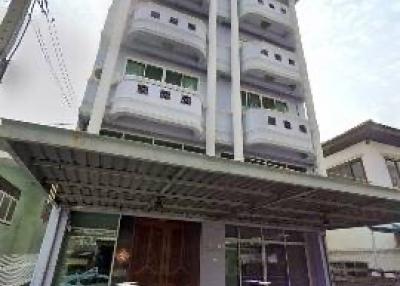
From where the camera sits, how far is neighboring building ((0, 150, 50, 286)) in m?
13.3

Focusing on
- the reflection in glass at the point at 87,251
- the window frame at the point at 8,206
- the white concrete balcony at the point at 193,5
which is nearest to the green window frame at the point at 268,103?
the white concrete balcony at the point at 193,5

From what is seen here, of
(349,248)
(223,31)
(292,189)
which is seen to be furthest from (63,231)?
(349,248)

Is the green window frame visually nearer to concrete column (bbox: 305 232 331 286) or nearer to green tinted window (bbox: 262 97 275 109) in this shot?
green tinted window (bbox: 262 97 275 109)

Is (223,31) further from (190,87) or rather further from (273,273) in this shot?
(273,273)

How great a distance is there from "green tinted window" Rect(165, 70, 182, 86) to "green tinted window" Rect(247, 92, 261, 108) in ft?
11.4

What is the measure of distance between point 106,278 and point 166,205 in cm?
303

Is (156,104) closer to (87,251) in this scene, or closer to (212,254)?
(87,251)

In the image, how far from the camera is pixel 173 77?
13266 millimetres

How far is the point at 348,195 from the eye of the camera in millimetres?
8242

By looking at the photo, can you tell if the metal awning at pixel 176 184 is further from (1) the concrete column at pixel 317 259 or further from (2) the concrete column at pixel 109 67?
(2) the concrete column at pixel 109 67

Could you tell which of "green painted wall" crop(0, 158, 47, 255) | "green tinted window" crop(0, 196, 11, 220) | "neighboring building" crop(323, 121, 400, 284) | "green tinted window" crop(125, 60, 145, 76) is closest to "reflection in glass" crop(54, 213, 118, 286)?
"green painted wall" crop(0, 158, 47, 255)

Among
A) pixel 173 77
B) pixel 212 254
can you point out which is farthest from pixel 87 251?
pixel 173 77

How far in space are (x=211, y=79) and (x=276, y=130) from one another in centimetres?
352

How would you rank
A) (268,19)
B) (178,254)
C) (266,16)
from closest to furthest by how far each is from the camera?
(178,254) → (266,16) → (268,19)
